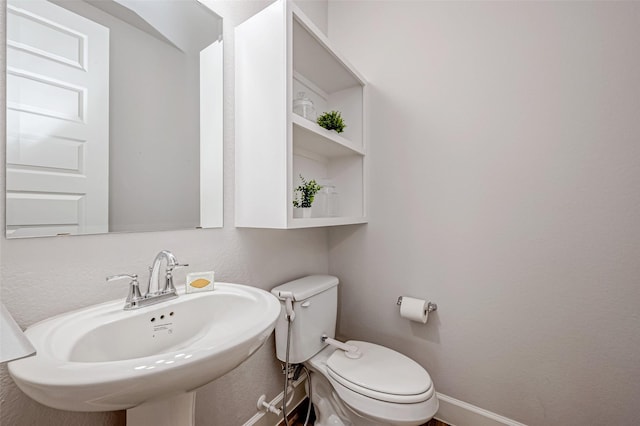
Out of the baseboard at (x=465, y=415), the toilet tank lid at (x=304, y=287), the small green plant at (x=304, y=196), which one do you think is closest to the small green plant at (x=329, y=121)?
the small green plant at (x=304, y=196)

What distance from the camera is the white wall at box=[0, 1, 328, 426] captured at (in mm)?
658

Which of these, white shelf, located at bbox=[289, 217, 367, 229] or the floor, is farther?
the floor

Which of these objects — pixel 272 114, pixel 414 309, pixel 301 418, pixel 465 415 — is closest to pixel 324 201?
pixel 272 114

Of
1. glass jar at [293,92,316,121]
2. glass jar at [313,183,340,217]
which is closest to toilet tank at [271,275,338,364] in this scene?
glass jar at [313,183,340,217]

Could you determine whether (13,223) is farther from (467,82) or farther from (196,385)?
(467,82)

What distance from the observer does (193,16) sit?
1.04 metres

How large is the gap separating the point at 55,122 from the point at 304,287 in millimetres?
1048

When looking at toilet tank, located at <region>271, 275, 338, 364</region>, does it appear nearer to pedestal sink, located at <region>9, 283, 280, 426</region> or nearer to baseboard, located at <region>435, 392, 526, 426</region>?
pedestal sink, located at <region>9, 283, 280, 426</region>

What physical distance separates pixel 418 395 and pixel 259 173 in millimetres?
1039

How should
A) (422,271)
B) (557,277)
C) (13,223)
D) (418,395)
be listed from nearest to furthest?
(13,223) → (418,395) → (557,277) → (422,271)

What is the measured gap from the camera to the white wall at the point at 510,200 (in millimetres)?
1066

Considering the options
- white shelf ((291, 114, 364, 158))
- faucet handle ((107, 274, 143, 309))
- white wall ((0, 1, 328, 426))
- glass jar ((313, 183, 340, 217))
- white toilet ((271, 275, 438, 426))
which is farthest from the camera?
glass jar ((313, 183, 340, 217))

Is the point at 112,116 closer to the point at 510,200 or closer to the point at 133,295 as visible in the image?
the point at 133,295

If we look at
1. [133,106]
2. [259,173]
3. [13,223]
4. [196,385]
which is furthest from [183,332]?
[133,106]
